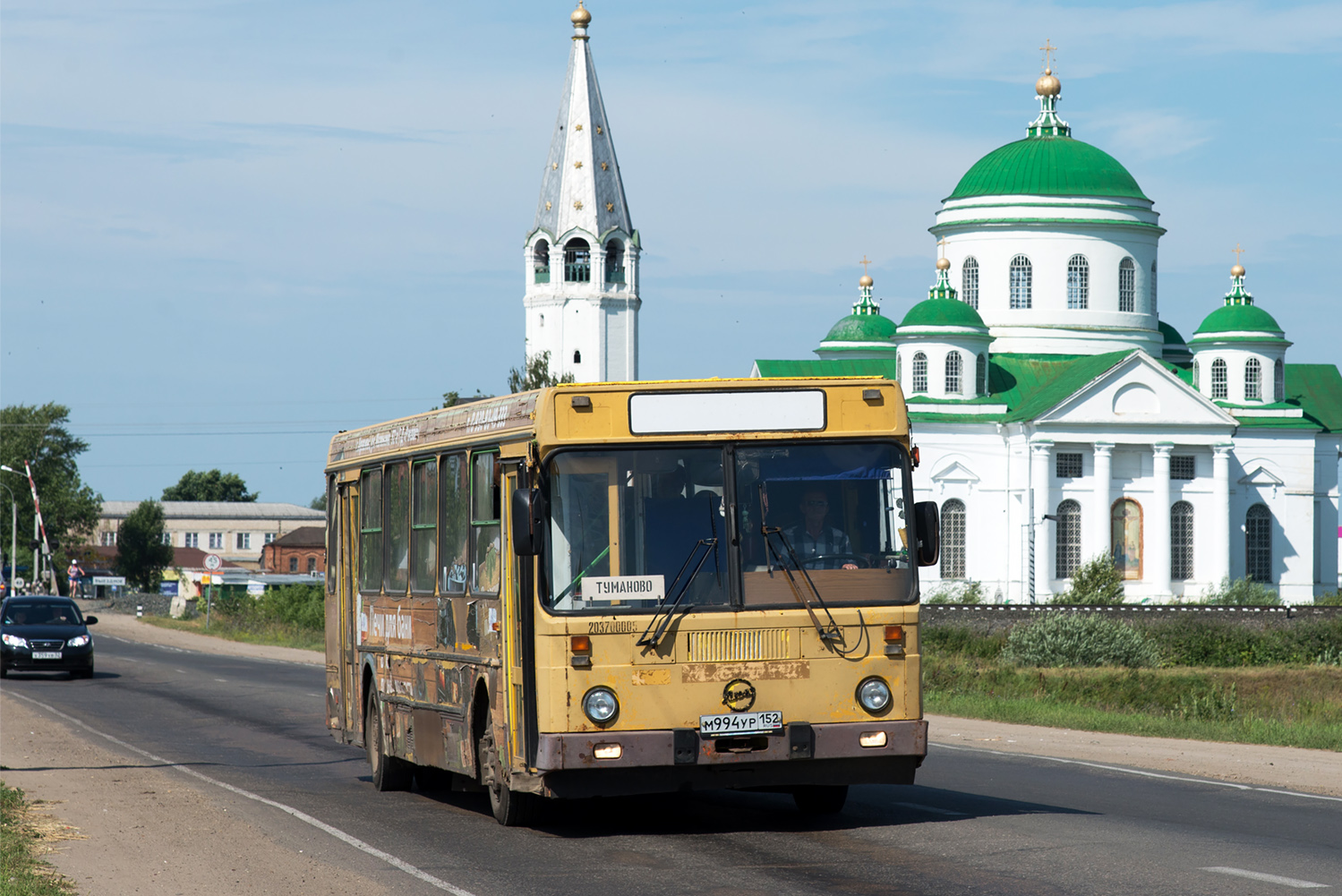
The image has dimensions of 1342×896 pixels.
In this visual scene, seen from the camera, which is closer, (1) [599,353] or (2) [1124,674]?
(2) [1124,674]

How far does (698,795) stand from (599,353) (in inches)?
3158

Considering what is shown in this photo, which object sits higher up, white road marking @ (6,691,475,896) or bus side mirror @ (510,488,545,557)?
bus side mirror @ (510,488,545,557)

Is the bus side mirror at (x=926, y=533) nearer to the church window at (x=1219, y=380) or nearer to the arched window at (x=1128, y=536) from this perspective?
the arched window at (x=1128, y=536)

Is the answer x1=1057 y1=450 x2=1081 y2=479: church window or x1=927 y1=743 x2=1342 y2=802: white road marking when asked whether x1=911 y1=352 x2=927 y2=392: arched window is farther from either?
x1=927 y1=743 x2=1342 y2=802: white road marking

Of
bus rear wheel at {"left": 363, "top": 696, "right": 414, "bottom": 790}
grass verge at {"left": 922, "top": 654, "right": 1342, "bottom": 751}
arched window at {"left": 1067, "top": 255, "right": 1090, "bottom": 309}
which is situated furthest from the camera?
arched window at {"left": 1067, "top": 255, "right": 1090, "bottom": 309}

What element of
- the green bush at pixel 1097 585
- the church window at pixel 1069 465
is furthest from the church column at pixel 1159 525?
the green bush at pixel 1097 585

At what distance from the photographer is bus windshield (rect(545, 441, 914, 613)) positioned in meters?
11.6

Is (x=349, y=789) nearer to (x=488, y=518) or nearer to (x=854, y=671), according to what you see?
(x=488, y=518)

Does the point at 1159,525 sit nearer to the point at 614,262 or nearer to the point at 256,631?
the point at 614,262

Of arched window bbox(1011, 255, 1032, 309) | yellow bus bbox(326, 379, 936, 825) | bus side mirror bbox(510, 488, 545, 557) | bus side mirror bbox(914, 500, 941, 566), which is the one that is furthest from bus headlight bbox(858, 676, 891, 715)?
arched window bbox(1011, 255, 1032, 309)

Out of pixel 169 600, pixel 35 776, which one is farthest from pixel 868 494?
pixel 169 600

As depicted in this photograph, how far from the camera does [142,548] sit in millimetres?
134250

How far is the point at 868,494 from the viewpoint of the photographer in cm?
1191

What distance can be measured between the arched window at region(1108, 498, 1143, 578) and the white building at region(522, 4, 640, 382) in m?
28.2
